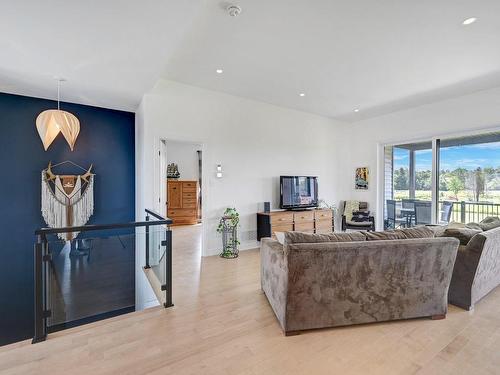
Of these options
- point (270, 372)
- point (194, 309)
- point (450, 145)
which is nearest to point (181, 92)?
point (194, 309)

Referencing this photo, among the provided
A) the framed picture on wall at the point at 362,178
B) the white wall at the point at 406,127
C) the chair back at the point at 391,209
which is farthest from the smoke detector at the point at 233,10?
the chair back at the point at 391,209

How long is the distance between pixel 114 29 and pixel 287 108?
420 centimetres

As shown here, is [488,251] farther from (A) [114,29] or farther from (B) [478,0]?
(A) [114,29]

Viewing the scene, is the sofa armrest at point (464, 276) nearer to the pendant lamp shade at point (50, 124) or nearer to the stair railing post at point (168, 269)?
the stair railing post at point (168, 269)

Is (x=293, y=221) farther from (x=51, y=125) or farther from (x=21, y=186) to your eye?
(x=21, y=186)

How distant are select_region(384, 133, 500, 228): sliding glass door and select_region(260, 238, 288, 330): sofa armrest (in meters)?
4.65

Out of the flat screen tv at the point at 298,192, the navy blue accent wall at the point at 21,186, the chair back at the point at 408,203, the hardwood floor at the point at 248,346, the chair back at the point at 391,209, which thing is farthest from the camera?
the chair back at the point at 391,209

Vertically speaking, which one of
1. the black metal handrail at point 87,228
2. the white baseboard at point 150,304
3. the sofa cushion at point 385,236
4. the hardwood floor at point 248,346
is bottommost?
the white baseboard at point 150,304

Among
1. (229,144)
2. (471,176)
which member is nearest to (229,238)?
(229,144)

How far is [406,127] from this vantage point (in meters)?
6.04

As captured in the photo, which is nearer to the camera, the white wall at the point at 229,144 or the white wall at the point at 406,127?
the white wall at the point at 229,144

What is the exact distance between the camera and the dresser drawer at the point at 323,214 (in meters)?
5.95

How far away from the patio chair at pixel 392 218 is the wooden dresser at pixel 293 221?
1589 mm

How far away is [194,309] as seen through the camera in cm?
283
